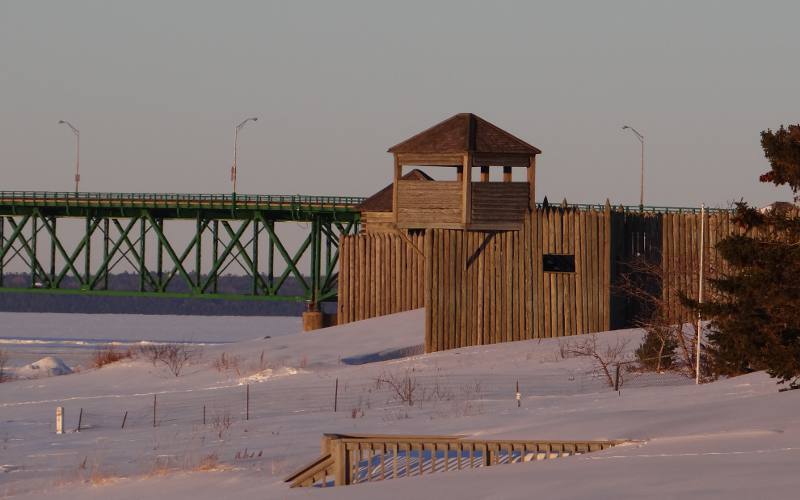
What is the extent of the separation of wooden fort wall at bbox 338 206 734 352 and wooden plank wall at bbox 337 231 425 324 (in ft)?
28.3

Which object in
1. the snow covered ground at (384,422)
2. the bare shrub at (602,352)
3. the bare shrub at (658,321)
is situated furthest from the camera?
the bare shrub at (602,352)

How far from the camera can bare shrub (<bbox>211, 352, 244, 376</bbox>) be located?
40562 mm

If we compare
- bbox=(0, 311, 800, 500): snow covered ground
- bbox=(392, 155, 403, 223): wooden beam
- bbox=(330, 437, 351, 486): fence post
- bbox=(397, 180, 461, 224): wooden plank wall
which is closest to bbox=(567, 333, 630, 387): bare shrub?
bbox=(0, 311, 800, 500): snow covered ground

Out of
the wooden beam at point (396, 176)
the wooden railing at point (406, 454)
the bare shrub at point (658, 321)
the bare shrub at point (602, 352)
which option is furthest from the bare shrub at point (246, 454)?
the wooden beam at point (396, 176)

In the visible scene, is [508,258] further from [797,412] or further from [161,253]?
[161,253]

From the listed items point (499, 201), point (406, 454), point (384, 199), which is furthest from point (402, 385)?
point (384, 199)

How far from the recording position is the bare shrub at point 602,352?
3356cm

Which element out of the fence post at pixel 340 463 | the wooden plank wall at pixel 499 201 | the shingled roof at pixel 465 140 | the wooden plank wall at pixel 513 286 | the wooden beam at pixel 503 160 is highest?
the shingled roof at pixel 465 140

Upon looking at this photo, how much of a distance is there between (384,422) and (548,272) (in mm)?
15240

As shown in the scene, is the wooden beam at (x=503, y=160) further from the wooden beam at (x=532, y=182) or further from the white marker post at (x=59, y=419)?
the white marker post at (x=59, y=419)

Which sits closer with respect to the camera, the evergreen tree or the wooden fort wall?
the evergreen tree

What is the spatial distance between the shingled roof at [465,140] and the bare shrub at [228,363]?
25.7 feet

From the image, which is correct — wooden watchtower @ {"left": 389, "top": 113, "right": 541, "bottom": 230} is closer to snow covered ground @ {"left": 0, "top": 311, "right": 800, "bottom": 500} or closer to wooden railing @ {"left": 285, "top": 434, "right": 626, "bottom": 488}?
snow covered ground @ {"left": 0, "top": 311, "right": 800, "bottom": 500}

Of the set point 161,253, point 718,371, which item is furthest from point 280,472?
point 161,253
